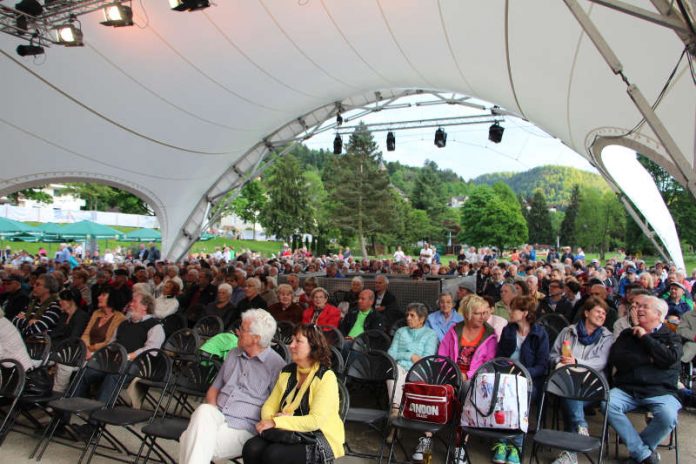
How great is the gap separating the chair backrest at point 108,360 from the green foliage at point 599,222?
6457 cm

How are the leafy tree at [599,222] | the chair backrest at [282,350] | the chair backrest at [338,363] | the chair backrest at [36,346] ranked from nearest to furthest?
the chair backrest at [338,363]
the chair backrest at [282,350]
the chair backrest at [36,346]
the leafy tree at [599,222]

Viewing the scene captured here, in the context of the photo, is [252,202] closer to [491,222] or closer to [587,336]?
[491,222]

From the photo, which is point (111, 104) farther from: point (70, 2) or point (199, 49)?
point (70, 2)

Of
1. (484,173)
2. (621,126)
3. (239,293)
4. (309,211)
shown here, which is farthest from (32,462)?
(484,173)

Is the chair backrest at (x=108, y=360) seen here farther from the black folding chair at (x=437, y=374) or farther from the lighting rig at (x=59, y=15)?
the lighting rig at (x=59, y=15)

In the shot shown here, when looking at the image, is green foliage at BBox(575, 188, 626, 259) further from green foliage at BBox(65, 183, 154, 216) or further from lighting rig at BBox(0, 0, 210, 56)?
lighting rig at BBox(0, 0, 210, 56)

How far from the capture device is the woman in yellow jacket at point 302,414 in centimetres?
318

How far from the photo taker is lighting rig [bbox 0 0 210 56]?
23.5 ft

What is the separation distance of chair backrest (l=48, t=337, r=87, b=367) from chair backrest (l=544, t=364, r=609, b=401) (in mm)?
3809

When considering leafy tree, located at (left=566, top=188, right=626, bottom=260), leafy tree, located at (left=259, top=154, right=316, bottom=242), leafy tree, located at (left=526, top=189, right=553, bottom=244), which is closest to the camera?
leafy tree, located at (left=259, top=154, right=316, bottom=242)

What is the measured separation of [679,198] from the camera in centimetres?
4078

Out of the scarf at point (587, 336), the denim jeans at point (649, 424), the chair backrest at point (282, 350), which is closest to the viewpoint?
the denim jeans at point (649, 424)

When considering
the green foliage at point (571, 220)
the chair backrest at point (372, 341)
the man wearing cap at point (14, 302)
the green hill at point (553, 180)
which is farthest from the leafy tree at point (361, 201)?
the chair backrest at point (372, 341)

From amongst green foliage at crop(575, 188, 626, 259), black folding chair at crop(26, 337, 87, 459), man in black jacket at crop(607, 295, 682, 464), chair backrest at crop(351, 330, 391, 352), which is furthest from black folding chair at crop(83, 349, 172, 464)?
green foliage at crop(575, 188, 626, 259)
